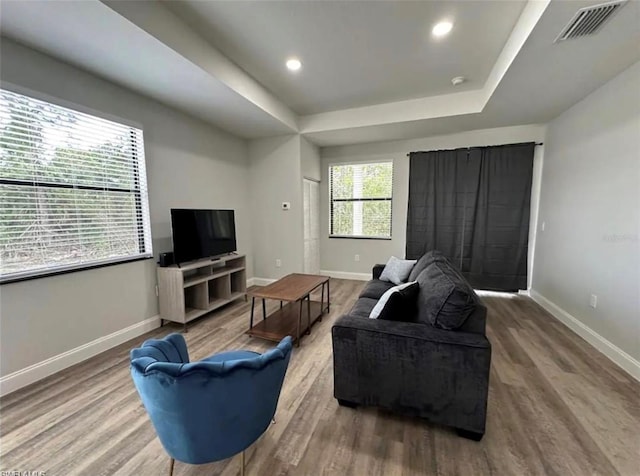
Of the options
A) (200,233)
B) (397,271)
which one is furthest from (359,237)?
(200,233)

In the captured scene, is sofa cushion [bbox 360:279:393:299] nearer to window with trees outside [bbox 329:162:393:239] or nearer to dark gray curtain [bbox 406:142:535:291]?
dark gray curtain [bbox 406:142:535:291]

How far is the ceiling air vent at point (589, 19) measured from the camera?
1641mm

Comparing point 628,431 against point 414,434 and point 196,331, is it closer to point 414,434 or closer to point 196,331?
point 414,434

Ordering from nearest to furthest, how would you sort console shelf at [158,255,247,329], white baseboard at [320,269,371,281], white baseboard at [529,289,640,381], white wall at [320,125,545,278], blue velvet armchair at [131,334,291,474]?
blue velvet armchair at [131,334,291,474]
white baseboard at [529,289,640,381]
console shelf at [158,255,247,329]
white wall at [320,125,545,278]
white baseboard at [320,269,371,281]

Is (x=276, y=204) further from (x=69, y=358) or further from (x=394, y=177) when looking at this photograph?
(x=69, y=358)

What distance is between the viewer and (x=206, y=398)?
104 cm

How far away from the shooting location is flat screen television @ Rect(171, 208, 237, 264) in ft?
9.66

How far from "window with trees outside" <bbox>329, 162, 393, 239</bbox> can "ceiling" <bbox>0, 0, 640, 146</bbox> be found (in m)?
1.28

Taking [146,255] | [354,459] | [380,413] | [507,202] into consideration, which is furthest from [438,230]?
[146,255]

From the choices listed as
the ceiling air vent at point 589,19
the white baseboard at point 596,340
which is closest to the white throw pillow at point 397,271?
the white baseboard at point 596,340

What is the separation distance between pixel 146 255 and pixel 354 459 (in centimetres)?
278

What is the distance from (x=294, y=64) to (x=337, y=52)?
0.48 m

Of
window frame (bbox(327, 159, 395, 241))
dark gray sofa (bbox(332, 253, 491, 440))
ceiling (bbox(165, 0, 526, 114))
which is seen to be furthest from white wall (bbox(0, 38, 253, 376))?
dark gray sofa (bbox(332, 253, 491, 440))

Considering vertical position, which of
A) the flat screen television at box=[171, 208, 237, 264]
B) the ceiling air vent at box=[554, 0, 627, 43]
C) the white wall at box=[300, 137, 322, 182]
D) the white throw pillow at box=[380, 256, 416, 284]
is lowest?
the white throw pillow at box=[380, 256, 416, 284]
